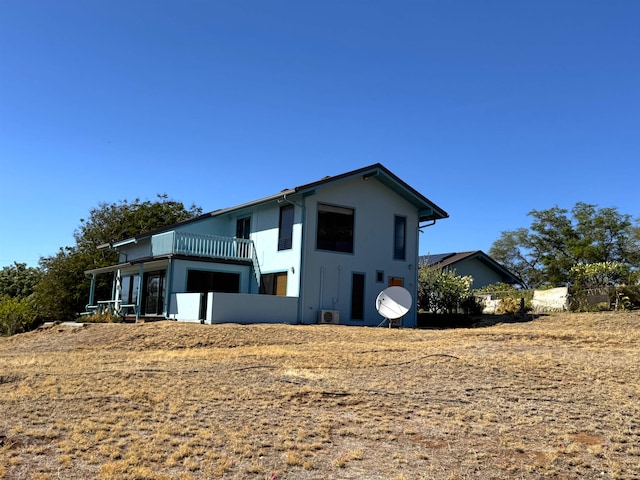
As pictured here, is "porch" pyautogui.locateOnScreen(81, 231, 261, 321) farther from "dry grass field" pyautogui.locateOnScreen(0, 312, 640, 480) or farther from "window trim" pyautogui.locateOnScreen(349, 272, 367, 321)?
"dry grass field" pyautogui.locateOnScreen(0, 312, 640, 480)

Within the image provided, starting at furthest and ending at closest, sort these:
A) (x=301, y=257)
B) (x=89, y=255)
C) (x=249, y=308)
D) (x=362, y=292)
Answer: (x=89, y=255) → (x=362, y=292) → (x=301, y=257) → (x=249, y=308)

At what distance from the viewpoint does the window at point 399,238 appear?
77.2 feet

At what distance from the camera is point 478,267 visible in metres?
38.5

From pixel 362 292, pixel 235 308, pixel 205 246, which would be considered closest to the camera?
pixel 235 308

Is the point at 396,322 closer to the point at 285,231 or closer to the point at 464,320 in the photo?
the point at 464,320

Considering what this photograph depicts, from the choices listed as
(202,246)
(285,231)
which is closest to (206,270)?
(202,246)

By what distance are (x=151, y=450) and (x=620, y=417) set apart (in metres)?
4.87

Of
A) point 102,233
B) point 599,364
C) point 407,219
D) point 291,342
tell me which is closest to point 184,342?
point 291,342

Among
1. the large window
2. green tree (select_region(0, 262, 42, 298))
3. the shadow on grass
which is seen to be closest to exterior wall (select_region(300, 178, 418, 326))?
the shadow on grass

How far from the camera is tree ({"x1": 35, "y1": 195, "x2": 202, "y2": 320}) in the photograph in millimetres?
29906

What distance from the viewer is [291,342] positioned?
14.4 metres

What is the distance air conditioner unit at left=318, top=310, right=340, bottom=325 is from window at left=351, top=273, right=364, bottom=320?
121 cm

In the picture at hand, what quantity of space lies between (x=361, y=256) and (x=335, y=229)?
4.81 feet

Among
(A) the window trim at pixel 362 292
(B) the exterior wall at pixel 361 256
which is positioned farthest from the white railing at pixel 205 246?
(A) the window trim at pixel 362 292
